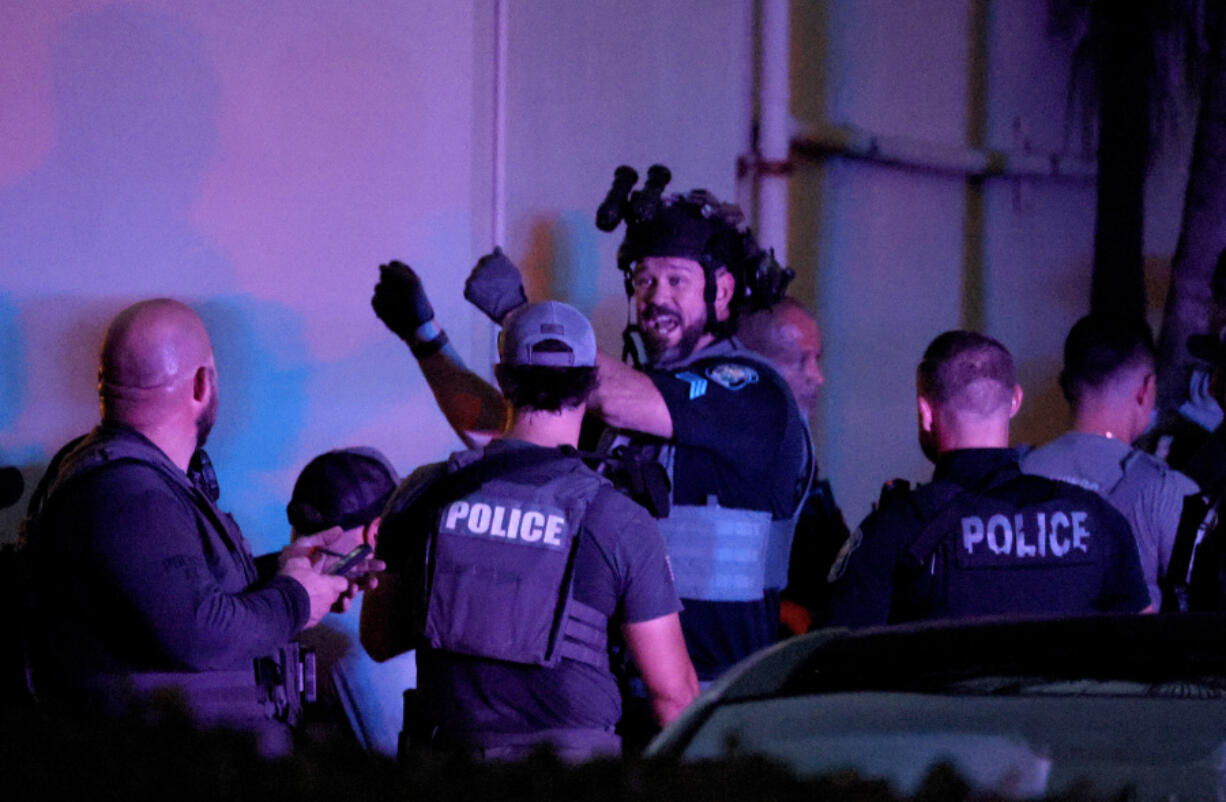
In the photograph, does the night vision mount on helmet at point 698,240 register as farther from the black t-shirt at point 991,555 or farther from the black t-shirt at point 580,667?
the black t-shirt at point 580,667

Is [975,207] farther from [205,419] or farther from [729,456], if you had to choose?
[205,419]

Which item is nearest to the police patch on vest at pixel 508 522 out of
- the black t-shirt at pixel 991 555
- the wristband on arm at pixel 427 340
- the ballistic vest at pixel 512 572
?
the ballistic vest at pixel 512 572

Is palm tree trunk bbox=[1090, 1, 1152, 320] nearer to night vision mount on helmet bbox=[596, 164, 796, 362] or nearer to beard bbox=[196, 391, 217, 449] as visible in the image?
night vision mount on helmet bbox=[596, 164, 796, 362]

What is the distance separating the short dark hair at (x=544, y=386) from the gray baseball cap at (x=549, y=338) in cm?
1

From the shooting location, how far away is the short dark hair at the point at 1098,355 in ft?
14.5

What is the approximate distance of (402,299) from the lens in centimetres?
400

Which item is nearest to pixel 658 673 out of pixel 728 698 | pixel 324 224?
pixel 728 698

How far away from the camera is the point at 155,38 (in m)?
4.23

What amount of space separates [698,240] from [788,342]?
0.98m

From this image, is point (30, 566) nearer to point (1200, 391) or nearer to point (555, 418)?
point (555, 418)

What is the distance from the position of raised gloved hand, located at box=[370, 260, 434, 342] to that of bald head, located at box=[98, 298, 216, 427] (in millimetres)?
938

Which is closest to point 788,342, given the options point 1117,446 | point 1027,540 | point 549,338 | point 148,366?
point 1117,446

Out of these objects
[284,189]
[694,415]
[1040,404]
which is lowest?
[1040,404]

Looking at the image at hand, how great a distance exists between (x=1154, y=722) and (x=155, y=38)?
3.35 meters
